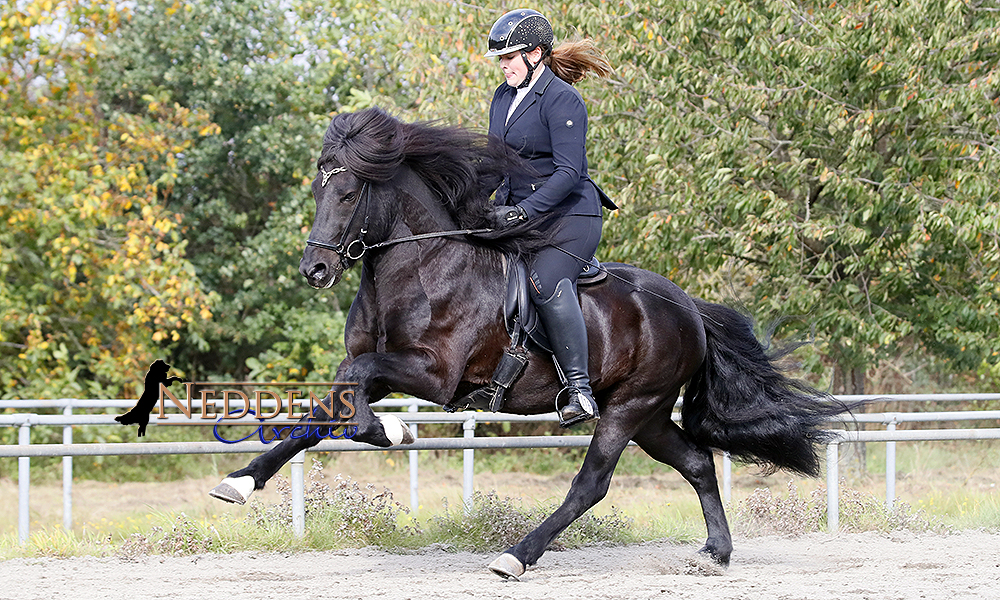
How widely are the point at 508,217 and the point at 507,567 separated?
181 centimetres

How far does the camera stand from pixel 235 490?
461 cm

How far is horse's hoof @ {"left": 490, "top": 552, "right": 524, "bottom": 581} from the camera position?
5188mm

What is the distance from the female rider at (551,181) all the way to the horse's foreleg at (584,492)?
17.2 inches

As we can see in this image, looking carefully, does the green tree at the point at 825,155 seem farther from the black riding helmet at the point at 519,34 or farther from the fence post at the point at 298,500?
the fence post at the point at 298,500

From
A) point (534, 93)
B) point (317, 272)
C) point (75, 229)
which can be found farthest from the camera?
point (75, 229)

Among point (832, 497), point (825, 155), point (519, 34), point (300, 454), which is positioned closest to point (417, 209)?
point (519, 34)

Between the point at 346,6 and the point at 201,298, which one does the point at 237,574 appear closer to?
the point at 201,298

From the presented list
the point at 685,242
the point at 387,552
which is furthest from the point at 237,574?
the point at 685,242

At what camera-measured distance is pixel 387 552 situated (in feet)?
20.6

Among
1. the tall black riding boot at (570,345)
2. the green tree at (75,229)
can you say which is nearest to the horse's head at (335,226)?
the tall black riding boot at (570,345)

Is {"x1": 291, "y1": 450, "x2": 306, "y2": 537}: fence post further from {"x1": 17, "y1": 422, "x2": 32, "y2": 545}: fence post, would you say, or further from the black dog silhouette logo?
{"x1": 17, "y1": 422, "x2": 32, "y2": 545}: fence post

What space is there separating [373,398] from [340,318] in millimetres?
11257

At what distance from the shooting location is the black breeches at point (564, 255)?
5285 millimetres

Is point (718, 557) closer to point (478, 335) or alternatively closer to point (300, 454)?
point (478, 335)
